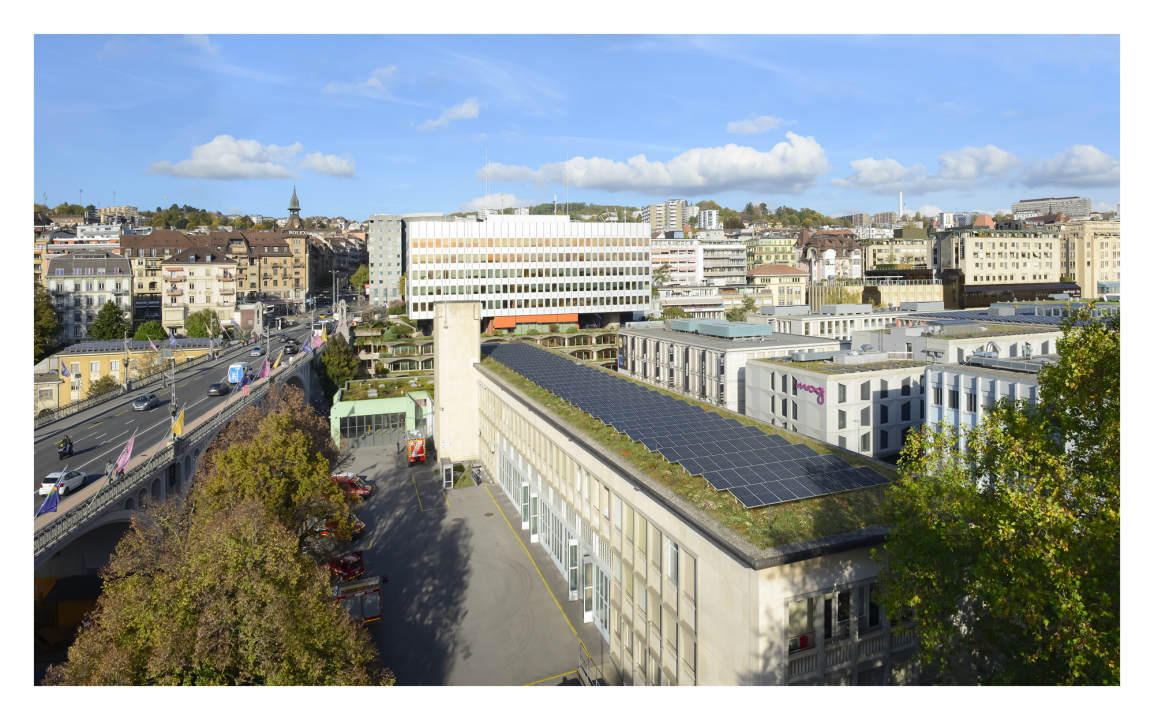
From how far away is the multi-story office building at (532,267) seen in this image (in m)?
106

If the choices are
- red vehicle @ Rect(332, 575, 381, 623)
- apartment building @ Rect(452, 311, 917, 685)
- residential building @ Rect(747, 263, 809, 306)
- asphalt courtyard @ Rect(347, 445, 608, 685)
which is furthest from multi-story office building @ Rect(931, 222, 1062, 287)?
red vehicle @ Rect(332, 575, 381, 623)

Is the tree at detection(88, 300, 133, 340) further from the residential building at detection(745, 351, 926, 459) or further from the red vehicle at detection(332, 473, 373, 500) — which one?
the residential building at detection(745, 351, 926, 459)

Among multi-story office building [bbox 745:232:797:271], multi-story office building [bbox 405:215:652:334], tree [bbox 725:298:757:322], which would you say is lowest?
tree [bbox 725:298:757:322]

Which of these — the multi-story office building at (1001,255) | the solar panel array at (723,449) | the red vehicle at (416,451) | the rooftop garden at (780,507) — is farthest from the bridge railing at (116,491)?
the multi-story office building at (1001,255)

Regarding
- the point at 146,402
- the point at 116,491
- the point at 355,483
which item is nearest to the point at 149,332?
the point at 146,402

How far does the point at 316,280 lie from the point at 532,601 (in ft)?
572

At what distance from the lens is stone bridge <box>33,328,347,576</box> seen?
91.6 ft

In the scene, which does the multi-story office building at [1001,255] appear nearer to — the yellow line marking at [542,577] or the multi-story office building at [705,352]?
the multi-story office building at [705,352]

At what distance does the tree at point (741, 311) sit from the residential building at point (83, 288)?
111385mm

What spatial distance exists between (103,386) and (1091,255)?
192 metres

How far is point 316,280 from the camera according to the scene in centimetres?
18762

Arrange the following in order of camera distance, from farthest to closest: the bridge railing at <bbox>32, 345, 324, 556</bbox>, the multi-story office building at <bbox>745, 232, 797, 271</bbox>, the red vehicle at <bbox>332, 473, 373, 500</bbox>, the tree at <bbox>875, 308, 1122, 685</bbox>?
1. the multi-story office building at <bbox>745, 232, 797, 271</bbox>
2. the red vehicle at <bbox>332, 473, 373, 500</bbox>
3. the bridge railing at <bbox>32, 345, 324, 556</bbox>
4. the tree at <bbox>875, 308, 1122, 685</bbox>

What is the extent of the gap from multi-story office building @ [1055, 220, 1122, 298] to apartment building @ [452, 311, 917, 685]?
16015 cm

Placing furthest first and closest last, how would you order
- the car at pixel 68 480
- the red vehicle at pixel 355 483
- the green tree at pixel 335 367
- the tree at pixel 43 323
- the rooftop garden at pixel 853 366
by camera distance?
the tree at pixel 43 323
the green tree at pixel 335 367
the red vehicle at pixel 355 483
the rooftop garden at pixel 853 366
the car at pixel 68 480
